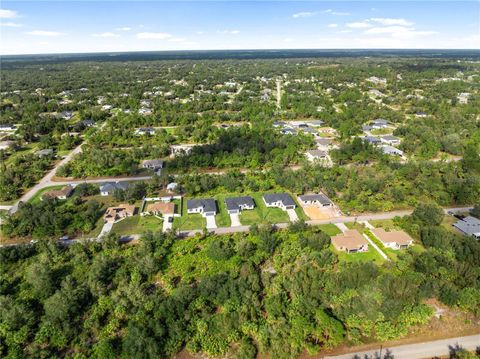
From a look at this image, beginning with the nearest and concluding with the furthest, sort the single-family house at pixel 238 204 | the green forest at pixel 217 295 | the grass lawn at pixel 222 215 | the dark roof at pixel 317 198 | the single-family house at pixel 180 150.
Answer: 1. the green forest at pixel 217 295
2. the grass lawn at pixel 222 215
3. the single-family house at pixel 238 204
4. the dark roof at pixel 317 198
5. the single-family house at pixel 180 150

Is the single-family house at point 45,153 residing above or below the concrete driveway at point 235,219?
above

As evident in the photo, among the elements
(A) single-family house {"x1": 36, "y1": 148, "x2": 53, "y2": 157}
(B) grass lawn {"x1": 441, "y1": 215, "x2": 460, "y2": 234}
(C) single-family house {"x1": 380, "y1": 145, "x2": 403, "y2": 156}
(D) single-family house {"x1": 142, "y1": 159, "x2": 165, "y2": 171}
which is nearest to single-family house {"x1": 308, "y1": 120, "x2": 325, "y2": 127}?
(C) single-family house {"x1": 380, "y1": 145, "x2": 403, "y2": 156}

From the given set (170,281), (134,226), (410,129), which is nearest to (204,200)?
(134,226)

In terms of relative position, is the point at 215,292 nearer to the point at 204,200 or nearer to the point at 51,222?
the point at 204,200

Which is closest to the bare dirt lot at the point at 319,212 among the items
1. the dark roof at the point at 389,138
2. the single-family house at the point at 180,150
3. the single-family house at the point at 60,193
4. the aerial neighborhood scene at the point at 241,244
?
the aerial neighborhood scene at the point at 241,244

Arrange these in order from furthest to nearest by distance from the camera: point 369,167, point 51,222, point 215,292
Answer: point 369,167
point 51,222
point 215,292

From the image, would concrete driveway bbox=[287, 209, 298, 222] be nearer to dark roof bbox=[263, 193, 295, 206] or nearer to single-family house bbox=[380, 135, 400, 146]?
dark roof bbox=[263, 193, 295, 206]

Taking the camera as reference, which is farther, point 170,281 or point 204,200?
point 204,200

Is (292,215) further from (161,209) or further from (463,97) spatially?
(463,97)

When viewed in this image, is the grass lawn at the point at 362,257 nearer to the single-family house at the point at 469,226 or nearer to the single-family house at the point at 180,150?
the single-family house at the point at 469,226
